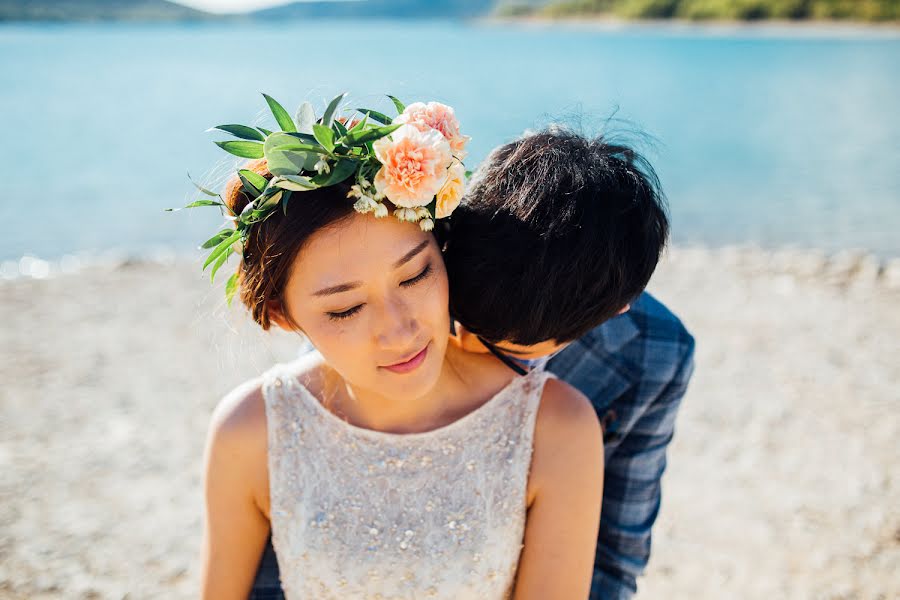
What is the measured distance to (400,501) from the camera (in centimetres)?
227

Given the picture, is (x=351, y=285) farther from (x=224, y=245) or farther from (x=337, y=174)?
(x=224, y=245)

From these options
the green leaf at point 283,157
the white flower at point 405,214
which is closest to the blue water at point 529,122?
the green leaf at point 283,157

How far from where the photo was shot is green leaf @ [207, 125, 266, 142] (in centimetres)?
199

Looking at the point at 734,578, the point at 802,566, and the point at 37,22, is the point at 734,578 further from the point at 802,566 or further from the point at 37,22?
the point at 37,22

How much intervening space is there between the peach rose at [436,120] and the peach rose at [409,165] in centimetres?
8

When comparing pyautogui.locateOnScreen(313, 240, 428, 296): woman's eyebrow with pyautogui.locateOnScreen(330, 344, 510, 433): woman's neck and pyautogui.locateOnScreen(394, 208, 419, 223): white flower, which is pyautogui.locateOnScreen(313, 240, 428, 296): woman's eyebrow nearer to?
pyautogui.locateOnScreen(394, 208, 419, 223): white flower

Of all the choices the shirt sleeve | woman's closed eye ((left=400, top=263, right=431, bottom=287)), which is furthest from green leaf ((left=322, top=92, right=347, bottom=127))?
the shirt sleeve

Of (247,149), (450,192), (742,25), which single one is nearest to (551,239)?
(450,192)

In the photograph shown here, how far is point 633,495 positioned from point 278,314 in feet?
4.85

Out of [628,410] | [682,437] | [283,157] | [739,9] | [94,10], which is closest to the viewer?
[283,157]

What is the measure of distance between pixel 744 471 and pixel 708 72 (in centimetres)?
4002

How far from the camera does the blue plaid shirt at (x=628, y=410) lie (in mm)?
2660

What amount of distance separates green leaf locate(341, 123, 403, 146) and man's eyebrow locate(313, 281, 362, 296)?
36 centimetres

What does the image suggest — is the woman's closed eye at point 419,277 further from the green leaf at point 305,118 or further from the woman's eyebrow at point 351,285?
the green leaf at point 305,118
